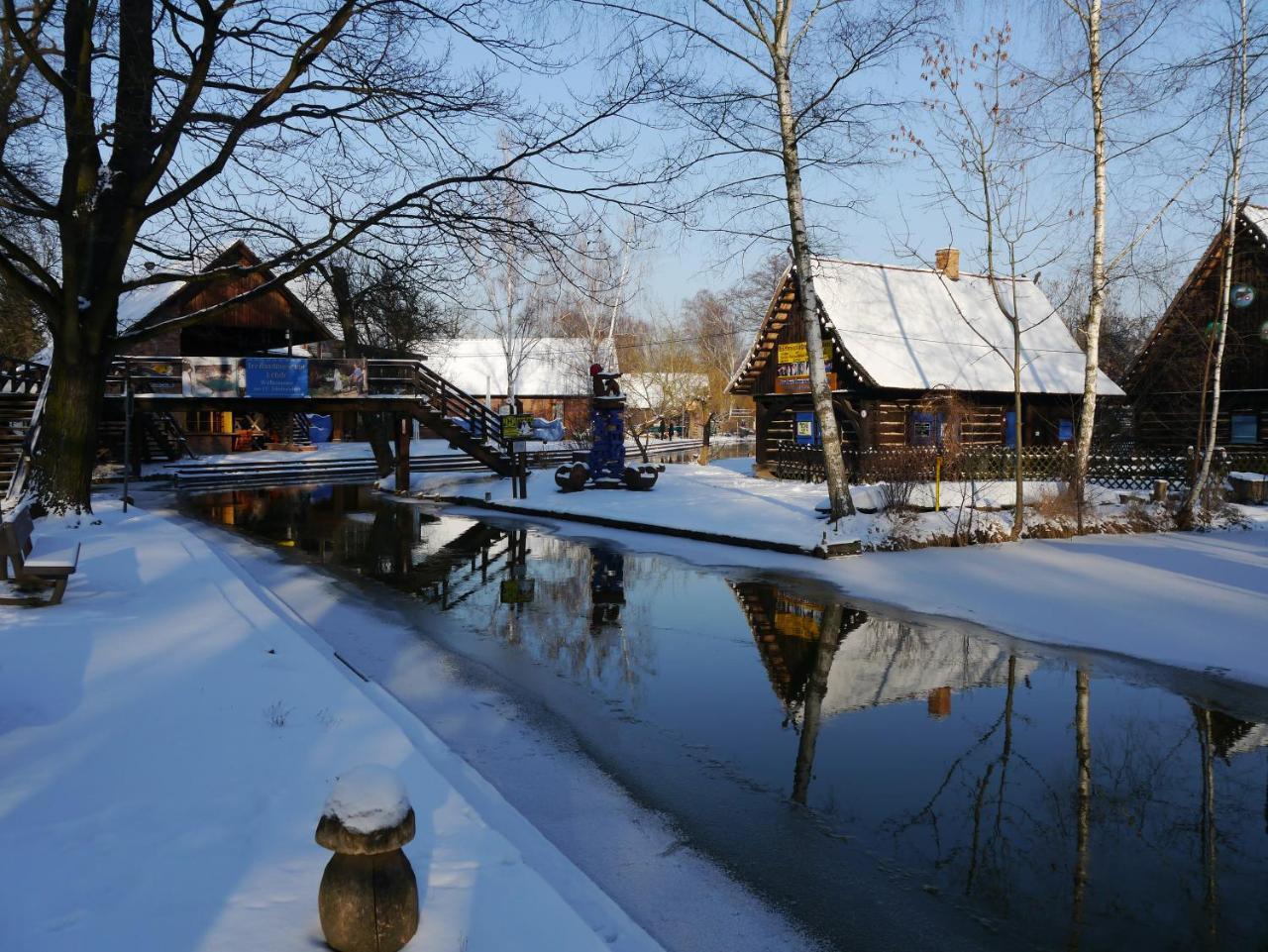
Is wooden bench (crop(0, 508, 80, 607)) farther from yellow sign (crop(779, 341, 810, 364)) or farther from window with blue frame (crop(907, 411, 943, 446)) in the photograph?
yellow sign (crop(779, 341, 810, 364))

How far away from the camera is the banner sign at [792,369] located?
30.9 meters

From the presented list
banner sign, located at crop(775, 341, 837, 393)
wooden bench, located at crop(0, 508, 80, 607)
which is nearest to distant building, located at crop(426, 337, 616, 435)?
banner sign, located at crop(775, 341, 837, 393)

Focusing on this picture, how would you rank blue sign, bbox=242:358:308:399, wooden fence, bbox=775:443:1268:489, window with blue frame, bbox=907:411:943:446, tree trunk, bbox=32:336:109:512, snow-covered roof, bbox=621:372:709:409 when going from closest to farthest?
tree trunk, bbox=32:336:109:512 < wooden fence, bbox=775:443:1268:489 < blue sign, bbox=242:358:308:399 < window with blue frame, bbox=907:411:943:446 < snow-covered roof, bbox=621:372:709:409

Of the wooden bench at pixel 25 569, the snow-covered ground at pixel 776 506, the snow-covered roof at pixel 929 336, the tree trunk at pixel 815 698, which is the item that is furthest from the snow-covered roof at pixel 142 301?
the tree trunk at pixel 815 698

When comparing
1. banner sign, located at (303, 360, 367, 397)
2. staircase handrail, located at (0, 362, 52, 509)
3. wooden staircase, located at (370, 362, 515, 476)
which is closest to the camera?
staircase handrail, located at (0, 362, 52, 509)

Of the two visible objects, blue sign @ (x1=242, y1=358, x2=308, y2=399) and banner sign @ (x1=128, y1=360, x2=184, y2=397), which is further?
blue sign @ (x1=242, y1=358, x2=308, y2=399)

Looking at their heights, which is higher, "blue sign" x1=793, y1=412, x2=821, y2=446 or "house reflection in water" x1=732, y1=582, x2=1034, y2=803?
"blue sign" x1=793, y1=412, x2=821, y2=446

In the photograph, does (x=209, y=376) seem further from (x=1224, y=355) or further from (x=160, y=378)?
(x=1224, y=355)

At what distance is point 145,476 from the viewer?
33.8 m

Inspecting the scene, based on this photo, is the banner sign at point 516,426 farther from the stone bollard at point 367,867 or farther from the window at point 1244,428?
the stone bollard at point 367,867

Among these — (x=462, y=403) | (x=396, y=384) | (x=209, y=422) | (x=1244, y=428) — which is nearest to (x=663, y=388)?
(x=209, y=422)

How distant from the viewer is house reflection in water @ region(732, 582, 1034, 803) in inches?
303

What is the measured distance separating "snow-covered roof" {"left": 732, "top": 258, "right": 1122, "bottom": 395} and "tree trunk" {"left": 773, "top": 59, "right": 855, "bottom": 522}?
409 inches

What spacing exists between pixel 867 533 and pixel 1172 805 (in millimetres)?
10741
